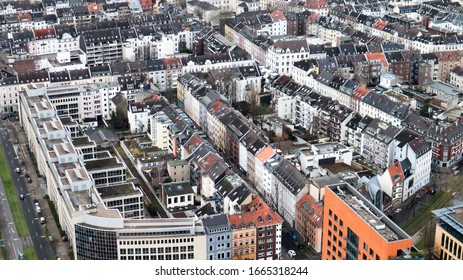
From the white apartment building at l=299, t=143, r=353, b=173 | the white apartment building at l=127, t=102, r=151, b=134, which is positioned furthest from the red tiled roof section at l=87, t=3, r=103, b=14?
the white apartment building at l=299, t=143, r=353, b=173

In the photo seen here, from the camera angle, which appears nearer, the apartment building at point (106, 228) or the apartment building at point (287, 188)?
the apartment building at point (106, 228)

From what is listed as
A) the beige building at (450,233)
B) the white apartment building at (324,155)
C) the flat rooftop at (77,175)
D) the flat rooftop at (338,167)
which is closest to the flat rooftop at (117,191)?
the flat rooftop at (77,175)

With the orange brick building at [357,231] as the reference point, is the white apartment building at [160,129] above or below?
below

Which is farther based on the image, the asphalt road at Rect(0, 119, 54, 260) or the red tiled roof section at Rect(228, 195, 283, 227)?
the asphalt road at Rect(0, 119, 54, 260)

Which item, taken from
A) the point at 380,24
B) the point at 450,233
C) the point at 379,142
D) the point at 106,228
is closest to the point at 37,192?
the point at 106,228

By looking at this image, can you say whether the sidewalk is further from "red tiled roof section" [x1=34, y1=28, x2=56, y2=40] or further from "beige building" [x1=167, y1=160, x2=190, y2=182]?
"red tiled roof section" [x1=34, y1=28, x2=56, y2=40]

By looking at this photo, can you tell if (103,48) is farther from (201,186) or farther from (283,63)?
(201,186)

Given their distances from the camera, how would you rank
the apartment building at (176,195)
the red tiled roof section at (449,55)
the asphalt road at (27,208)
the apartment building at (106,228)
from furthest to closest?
the red tiled roof section at (449,55) < the apartment building at (176,195) < the asphalt road at (27,208) < the apartment building at (106,228)

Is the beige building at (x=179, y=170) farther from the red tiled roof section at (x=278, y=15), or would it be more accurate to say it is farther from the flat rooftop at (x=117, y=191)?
the red tiled roof section at (x=278, y=15)
